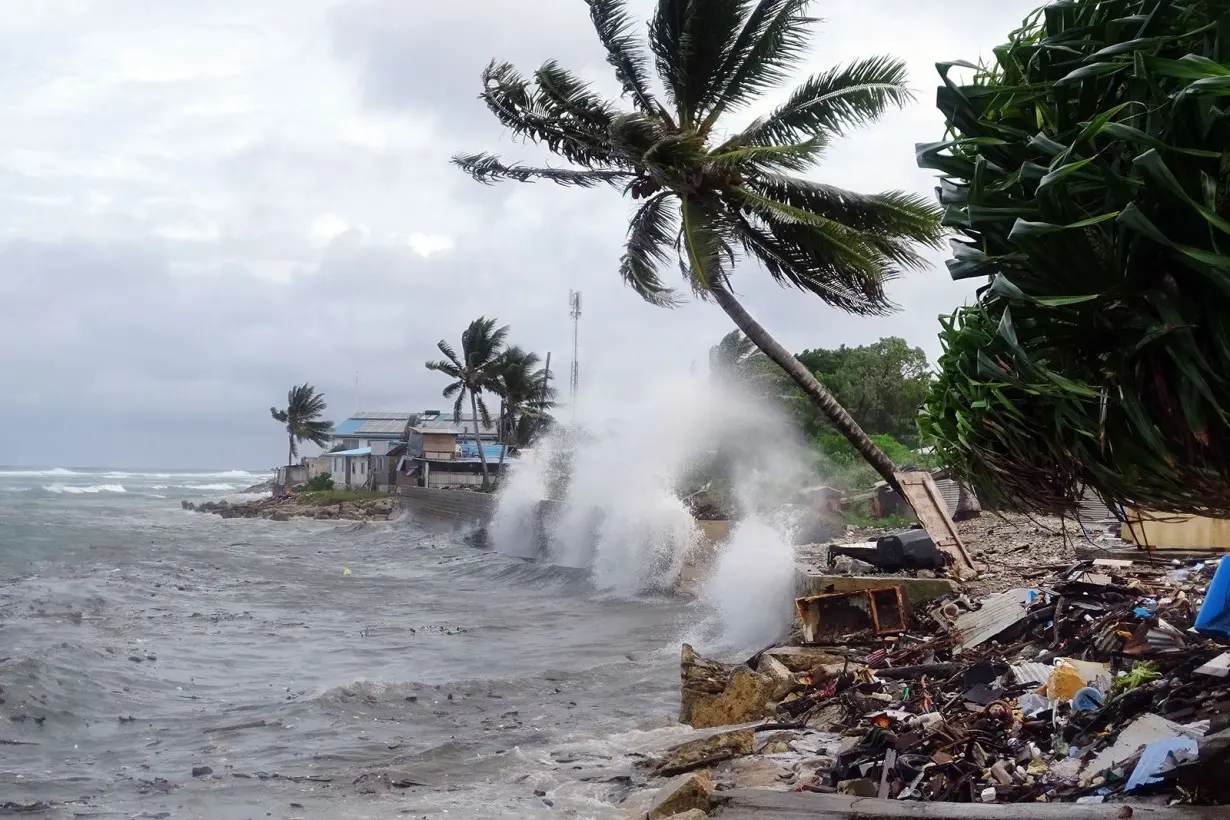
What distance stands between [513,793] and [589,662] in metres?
6.88

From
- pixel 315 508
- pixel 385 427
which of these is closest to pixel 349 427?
pixel 385 427

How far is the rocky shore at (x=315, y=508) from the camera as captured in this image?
63.9 metres

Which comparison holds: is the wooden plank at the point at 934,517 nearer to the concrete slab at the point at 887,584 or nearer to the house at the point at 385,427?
the concrete slab at the point at 887,584

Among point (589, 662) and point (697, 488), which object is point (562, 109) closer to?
point (589, 662)

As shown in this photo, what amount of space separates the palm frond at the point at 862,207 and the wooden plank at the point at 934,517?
3.13m

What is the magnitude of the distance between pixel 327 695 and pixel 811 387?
23.1ft

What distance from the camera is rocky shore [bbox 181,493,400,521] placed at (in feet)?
210

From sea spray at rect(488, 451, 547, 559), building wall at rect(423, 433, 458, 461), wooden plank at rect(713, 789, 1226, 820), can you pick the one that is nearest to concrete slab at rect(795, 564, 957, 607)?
wooden plank at rect(713, 789, 1226, 820)

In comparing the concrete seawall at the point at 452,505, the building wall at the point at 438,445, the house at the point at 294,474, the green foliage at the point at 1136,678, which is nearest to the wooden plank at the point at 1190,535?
the green foliage at the point at 1136,678

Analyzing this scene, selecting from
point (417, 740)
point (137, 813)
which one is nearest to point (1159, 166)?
point (137, 813)

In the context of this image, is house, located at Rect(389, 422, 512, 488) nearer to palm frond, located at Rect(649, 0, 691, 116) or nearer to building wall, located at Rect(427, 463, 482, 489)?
building wall, located at Rect(427, 463, 482, 489)

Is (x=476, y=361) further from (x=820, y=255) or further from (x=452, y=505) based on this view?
(x=820, y=255)

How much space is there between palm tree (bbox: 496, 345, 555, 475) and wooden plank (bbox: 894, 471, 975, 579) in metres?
43.7

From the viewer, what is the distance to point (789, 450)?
35.8 meters
